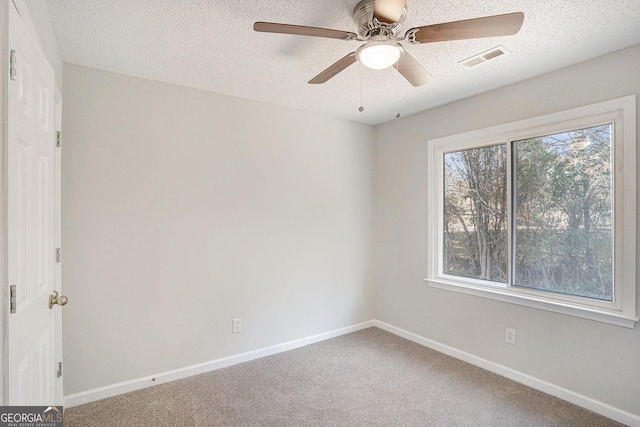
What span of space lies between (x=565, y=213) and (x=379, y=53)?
80.3 inches

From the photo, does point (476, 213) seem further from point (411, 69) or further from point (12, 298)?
point (12, 298)

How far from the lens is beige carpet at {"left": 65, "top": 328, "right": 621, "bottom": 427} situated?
7.40 feet

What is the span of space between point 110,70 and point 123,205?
3.41 ft

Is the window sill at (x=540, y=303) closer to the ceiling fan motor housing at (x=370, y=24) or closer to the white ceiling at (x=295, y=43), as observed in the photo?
the white ceiling at (x=295, y=43)

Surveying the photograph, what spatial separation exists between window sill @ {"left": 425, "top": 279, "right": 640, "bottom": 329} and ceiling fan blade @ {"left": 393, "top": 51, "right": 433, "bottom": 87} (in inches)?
76.9

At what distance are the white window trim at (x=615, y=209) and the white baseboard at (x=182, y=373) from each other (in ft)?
5.54

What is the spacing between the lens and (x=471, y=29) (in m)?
1.53

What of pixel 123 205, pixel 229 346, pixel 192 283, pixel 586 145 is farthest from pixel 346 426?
pixel 586 145

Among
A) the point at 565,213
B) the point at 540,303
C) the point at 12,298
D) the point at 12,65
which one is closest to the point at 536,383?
the point at 540,303

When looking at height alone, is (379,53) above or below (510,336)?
above

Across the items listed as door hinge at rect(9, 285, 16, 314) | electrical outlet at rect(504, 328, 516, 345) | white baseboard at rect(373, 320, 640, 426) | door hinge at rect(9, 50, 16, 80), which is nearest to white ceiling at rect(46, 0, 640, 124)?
door hinge at rect(9, 50, 16, 80)

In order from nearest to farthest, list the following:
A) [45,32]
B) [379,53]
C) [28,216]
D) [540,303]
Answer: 1. [28,216]
2. [379,53]
3. [45,32]
4. [540,303]

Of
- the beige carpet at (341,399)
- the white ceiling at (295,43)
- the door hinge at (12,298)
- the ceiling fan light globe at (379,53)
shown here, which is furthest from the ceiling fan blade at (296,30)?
the beige carpet at (341,399)

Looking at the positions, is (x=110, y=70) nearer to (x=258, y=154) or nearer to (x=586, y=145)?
(x=258, y=154)
